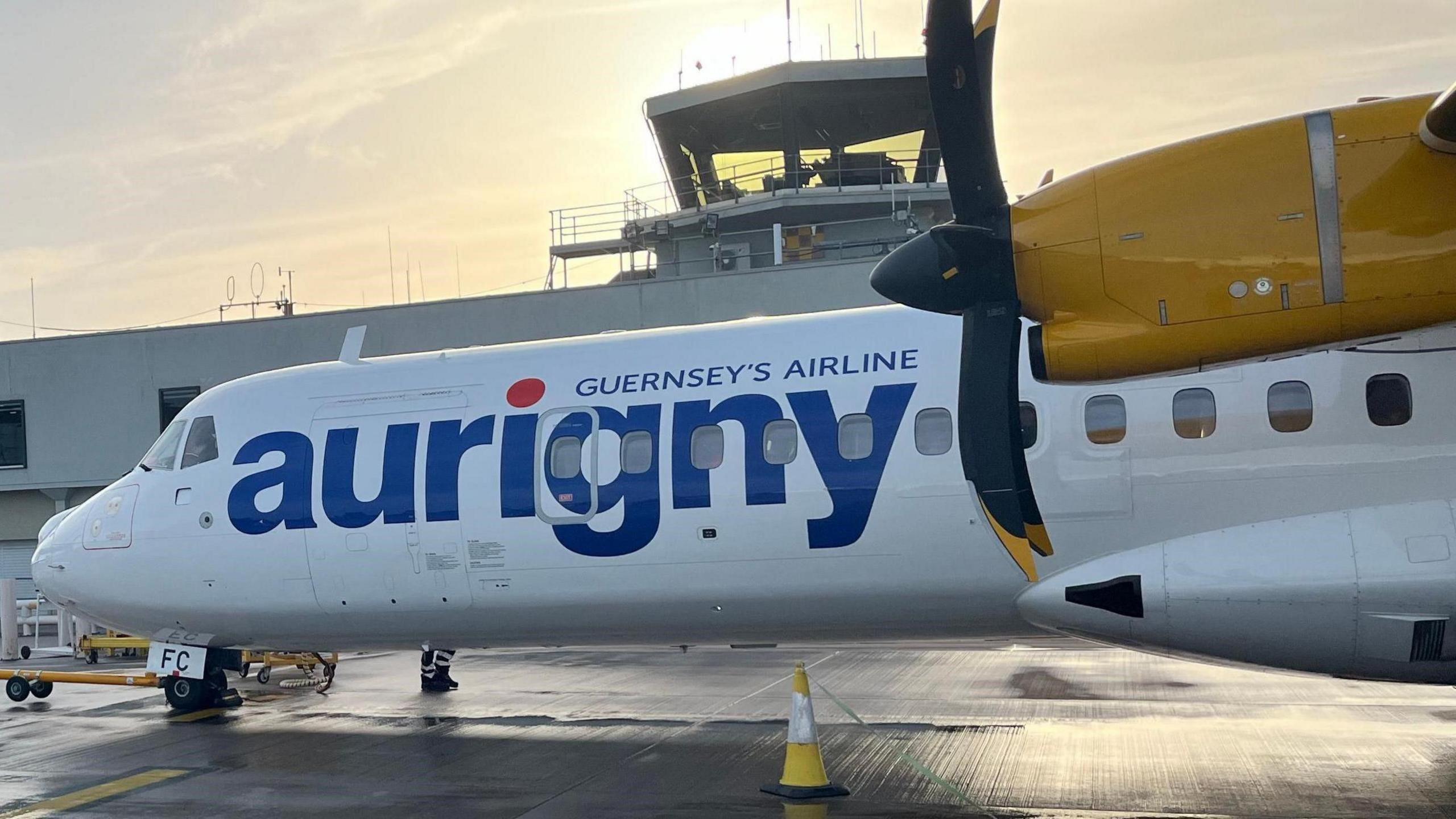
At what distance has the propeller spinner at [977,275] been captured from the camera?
745 centimetres

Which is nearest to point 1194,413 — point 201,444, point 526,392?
point 526,392

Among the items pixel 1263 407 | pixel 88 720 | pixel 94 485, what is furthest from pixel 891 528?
pixel 94 485

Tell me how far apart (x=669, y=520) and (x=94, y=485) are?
25.8 metres

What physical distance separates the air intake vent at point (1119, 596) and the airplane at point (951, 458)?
0.02 m

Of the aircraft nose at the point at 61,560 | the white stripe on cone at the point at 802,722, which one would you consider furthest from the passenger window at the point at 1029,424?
the aircraft nose at the point at 61,560

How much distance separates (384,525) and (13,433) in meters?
25.2

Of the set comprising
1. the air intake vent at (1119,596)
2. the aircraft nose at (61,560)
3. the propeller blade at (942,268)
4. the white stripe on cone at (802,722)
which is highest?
the propeller blade at (942,268)

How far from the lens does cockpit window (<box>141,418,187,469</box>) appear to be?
43.1 feet

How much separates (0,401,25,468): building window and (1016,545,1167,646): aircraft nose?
98.0 feet

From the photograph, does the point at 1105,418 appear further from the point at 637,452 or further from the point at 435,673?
the point at 435,673

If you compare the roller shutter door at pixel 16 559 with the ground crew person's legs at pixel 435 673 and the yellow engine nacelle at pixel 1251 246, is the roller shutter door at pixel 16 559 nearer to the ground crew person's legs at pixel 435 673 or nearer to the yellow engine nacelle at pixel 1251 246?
the ground crew person's legs at pixel 435 673

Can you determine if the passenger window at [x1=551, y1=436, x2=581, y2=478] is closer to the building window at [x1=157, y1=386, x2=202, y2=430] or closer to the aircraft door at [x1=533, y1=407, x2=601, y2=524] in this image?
the aircraft door at [x1=533, y1=407, x2=601, y2=524]

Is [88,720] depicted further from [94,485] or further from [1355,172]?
[94,485]

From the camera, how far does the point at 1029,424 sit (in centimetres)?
966
